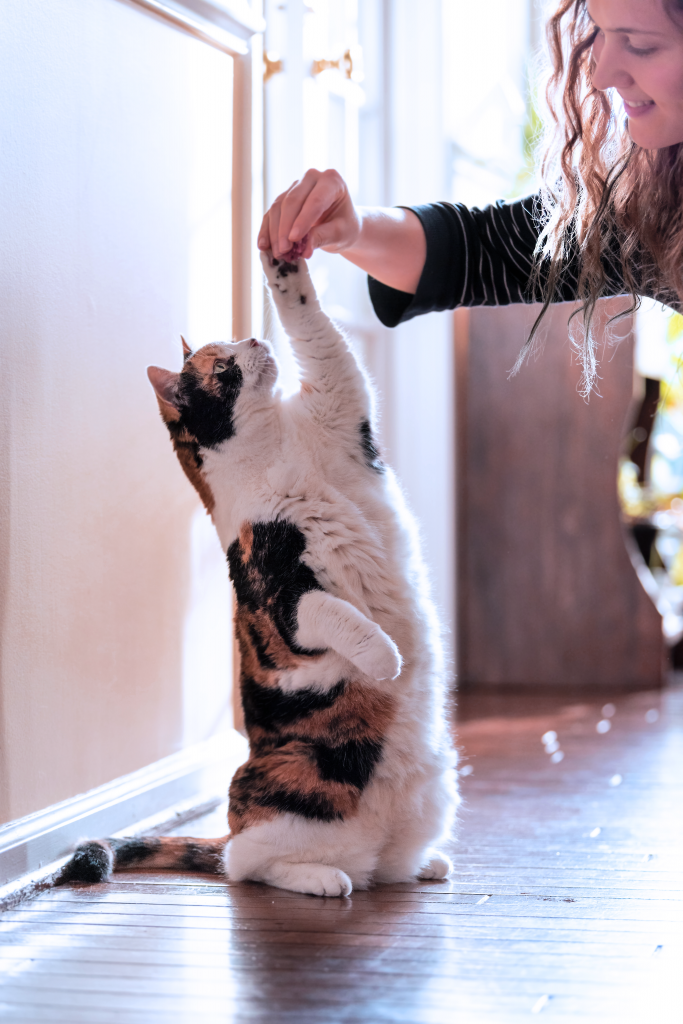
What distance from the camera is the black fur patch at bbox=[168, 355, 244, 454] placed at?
1.40 m

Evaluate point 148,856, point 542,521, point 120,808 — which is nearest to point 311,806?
point 148,856

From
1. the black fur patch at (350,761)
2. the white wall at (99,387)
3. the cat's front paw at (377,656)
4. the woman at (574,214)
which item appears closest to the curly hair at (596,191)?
the woman at (574,214)

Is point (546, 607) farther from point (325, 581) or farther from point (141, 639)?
point (325, 581)

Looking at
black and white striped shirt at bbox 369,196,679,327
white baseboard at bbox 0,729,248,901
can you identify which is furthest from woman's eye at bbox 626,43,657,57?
white baseboard at bbox 0,729,248,901

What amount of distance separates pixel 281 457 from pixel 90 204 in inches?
21.5

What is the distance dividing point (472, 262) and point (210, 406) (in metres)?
0.48

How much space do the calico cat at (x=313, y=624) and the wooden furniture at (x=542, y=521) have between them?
1980 mm

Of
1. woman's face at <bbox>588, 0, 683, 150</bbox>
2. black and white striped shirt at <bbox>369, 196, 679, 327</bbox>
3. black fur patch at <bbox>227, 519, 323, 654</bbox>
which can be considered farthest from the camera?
black and white striped shirt at <bbox>369, 196, 679, 327</bbox>

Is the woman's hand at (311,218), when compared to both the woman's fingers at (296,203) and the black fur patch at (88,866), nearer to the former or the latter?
the woman's fingers at (296,203)

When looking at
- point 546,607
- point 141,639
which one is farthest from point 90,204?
point 546,607

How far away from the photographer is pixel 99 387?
1617 millimetres

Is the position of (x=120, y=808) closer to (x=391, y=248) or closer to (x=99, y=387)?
(x=99, y=387)

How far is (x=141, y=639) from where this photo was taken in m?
1.74

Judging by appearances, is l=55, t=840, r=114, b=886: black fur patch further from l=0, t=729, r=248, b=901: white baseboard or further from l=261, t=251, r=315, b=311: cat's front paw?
l=261, t=251, r=315, b=311: cat's front paw
